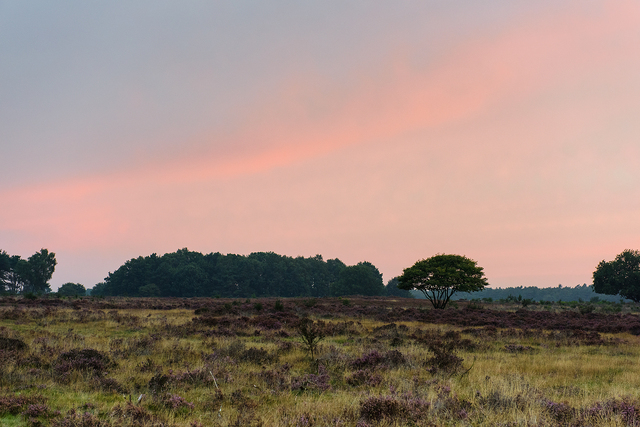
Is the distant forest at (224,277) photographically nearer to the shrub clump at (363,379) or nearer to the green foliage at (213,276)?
the green foliage at (213,276)

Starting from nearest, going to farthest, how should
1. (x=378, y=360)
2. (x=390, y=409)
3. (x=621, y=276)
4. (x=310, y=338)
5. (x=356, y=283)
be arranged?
(x=390, y=409) < (x=378, y=360) < (x=310, y=338) < (x=621, y=276) < (x=356, y=283)

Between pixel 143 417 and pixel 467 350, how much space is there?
14386mm

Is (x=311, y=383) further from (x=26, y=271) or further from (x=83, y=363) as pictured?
(x=26, y=271)

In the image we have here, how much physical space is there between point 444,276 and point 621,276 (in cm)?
6035

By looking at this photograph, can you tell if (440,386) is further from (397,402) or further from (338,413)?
(338,413)

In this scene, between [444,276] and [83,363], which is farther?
[444,276]

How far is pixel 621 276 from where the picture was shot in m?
79.6

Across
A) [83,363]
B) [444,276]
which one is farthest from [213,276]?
[83,363]

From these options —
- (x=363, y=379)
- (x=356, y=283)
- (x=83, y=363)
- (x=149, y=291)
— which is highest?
(x=83, y=363)

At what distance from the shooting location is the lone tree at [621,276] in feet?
255

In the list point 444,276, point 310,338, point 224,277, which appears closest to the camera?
point 310,338

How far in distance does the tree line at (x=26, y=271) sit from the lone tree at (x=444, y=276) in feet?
399

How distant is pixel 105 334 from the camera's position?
808 inches

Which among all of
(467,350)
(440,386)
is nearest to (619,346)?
(467,350)
